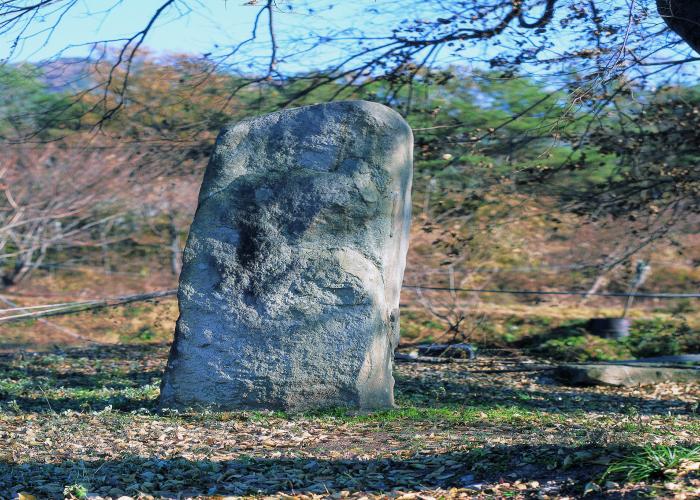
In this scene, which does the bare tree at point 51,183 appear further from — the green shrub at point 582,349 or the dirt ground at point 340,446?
the green shrub at point 582,349

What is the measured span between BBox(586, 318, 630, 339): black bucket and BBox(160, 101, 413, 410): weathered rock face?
6.34 m

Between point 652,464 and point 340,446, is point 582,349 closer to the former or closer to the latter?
point 340,446

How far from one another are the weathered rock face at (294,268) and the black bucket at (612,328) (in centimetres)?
634

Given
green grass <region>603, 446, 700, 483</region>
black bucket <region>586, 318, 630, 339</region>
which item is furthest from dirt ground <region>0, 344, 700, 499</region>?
black bucket <region>586, 318, 630, 339</region>

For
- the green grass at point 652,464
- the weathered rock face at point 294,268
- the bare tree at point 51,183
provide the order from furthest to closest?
1. the bare tree at point 51,183
2. the weathered rock face at point 294,268
3. the green grass at point 652,464

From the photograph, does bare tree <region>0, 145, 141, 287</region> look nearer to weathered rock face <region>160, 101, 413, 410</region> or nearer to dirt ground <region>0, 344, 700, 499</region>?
dirt ground <region>0, 344, 700, 499</region>

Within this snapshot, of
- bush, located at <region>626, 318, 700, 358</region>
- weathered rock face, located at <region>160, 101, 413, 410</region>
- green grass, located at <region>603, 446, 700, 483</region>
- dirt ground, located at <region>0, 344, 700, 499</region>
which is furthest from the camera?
bush, located at <region>626, 318, 700, 358</region>

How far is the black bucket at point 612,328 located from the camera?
1161 cm

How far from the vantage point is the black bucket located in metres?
11.6

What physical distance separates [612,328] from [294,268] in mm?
7035

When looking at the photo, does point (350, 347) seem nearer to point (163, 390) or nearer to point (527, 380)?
point (163, 390)

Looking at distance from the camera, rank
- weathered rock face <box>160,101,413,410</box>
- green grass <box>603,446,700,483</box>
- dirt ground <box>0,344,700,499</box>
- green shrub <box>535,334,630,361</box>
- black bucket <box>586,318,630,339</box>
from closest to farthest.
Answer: green grass <box>603,446,700,483</box>
dirt ground <box>0,344,700,499</box>
weathered rock face <box>160,101,413,410</box>
green shrub <box>535,334,630,361</box>
black bucket <box>586,318,630,339</box>

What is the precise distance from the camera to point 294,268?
238 inches

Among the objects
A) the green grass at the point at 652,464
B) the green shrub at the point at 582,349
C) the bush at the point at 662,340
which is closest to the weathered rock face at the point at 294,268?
the green grass at the point at 652,464
